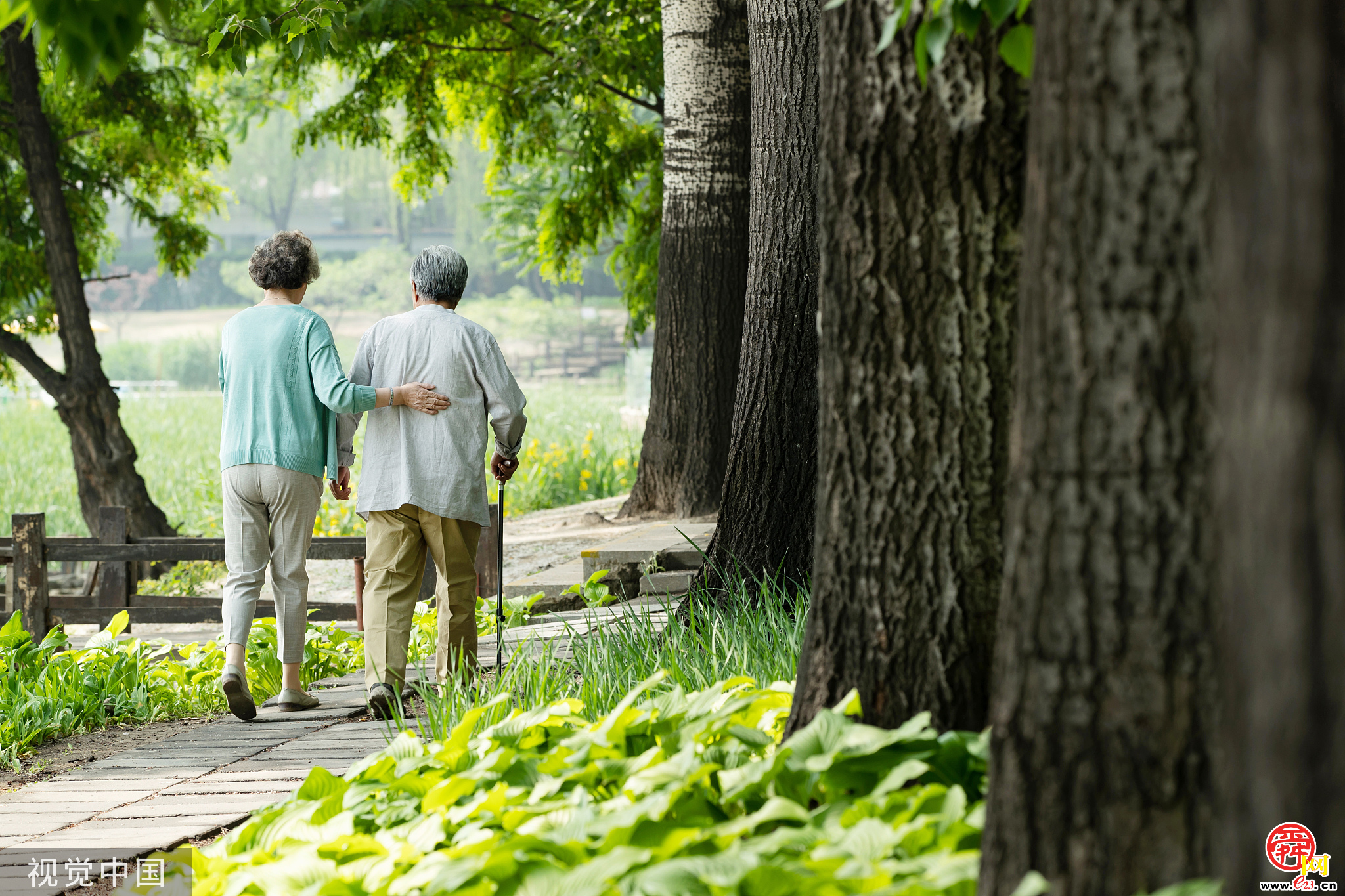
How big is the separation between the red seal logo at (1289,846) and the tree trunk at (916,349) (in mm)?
834

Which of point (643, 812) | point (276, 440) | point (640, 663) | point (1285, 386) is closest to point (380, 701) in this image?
point (276, 440)

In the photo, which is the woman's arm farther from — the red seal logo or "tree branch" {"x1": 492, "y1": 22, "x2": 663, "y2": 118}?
"tree branch" {"x1": 492, "y1": 22, "x2": 663, "y2": 118}

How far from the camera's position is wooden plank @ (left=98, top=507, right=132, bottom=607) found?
7.01m

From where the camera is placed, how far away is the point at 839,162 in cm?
220

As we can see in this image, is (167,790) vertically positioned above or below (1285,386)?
below

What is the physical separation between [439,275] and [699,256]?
3.52 meters

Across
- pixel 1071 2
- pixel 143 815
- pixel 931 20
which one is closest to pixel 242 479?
pixel 143 815

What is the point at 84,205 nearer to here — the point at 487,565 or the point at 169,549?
the point at 169,549

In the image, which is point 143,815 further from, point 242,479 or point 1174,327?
point 1174,327

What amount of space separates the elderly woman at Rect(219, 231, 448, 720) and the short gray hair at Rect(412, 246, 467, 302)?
385 mm

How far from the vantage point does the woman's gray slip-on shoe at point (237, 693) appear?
4.38 metres

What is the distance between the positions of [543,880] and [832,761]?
527mm

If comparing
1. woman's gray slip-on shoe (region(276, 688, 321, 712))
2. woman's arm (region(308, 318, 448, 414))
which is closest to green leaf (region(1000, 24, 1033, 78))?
woman's arm (region(308, 318, 448, 414))

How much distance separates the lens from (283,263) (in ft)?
15.1
